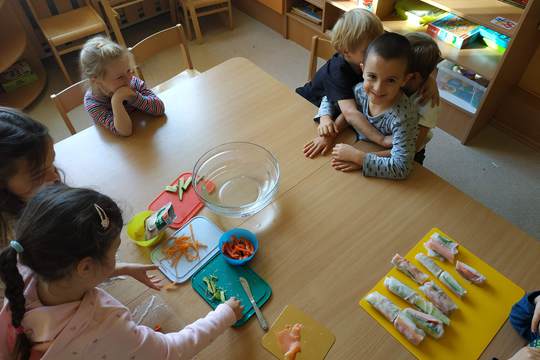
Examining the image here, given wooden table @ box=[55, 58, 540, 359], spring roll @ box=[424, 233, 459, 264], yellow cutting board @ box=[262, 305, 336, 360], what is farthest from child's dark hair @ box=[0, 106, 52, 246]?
spring roll @ box=[424, 233, 459, 264]

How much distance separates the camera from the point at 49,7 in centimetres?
290

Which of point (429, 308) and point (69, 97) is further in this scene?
point (69, 97)

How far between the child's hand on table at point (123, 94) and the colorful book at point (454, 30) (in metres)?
1.84

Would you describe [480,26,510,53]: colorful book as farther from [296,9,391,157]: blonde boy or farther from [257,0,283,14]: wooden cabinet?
[257,0,283,14]: wooden cabinet

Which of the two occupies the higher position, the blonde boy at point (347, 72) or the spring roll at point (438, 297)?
the blonde boy at point (347, 72)

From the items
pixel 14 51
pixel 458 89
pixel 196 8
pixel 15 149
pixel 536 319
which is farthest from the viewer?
pixel 196 8

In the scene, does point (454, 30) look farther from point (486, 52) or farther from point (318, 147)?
point (318, 147)

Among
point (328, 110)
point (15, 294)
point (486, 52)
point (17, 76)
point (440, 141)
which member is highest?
point (15, 294)

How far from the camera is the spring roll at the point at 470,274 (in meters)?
1.01

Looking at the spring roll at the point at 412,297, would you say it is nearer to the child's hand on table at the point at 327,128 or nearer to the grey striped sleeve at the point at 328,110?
the child's hand on table at the point at 327,128

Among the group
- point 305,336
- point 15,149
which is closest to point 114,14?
point 15,149

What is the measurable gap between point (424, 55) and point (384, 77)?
19cm

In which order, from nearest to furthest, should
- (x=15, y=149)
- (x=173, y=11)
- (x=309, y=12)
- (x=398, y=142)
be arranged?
(x=15, y=149), (x=398, y=142), (x=309, y=12), (x=173, y=11)

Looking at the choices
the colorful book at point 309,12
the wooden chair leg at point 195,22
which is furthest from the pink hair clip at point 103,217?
the wooden chair leg at point 195,22
